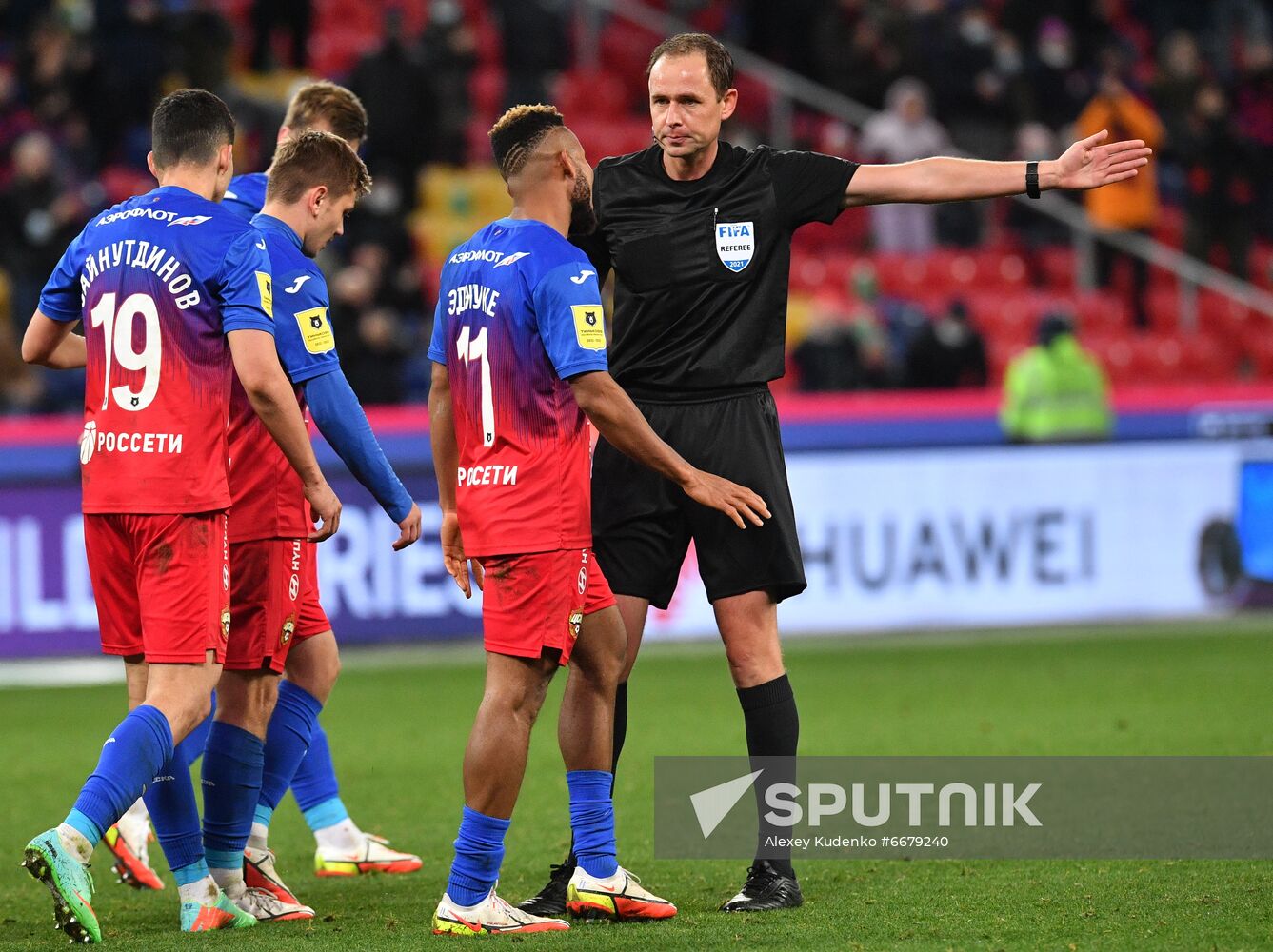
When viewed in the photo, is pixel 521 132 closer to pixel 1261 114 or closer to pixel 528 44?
pixel 528 44

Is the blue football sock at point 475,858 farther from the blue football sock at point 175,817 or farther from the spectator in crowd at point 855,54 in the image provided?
the spectator in crowd at point 855,54

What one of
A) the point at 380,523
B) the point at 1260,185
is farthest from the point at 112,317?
the point at 1260,185

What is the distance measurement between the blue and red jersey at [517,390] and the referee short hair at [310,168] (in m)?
0.56

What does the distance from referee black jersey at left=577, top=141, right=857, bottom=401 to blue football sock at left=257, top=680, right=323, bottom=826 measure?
142 cm

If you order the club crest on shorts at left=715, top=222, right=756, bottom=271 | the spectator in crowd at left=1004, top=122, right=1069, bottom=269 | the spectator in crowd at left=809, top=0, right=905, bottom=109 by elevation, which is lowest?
the club crest on shorts at left=715, top=222, right=756, bottom=271

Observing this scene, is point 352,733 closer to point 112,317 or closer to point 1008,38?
point 112,317

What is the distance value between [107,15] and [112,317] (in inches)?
447

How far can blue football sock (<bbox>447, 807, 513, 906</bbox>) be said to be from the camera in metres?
4.89

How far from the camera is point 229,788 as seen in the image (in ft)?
17.4

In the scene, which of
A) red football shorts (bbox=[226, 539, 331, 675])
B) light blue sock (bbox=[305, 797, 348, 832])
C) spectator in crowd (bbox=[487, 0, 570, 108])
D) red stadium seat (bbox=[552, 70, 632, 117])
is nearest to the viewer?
red football shorts (bbox=[226, 539, 331, 675])

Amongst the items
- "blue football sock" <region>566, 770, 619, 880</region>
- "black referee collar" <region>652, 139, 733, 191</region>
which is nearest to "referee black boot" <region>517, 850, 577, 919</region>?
"blue football sock" <region>566, 770, 619, 880</region>

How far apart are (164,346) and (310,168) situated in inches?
28.4

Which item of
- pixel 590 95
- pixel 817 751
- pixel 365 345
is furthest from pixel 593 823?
pixel 590 95

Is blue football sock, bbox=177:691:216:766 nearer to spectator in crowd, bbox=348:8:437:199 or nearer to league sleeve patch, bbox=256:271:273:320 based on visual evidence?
league sleeve patch, bbox=256:271:273:320
